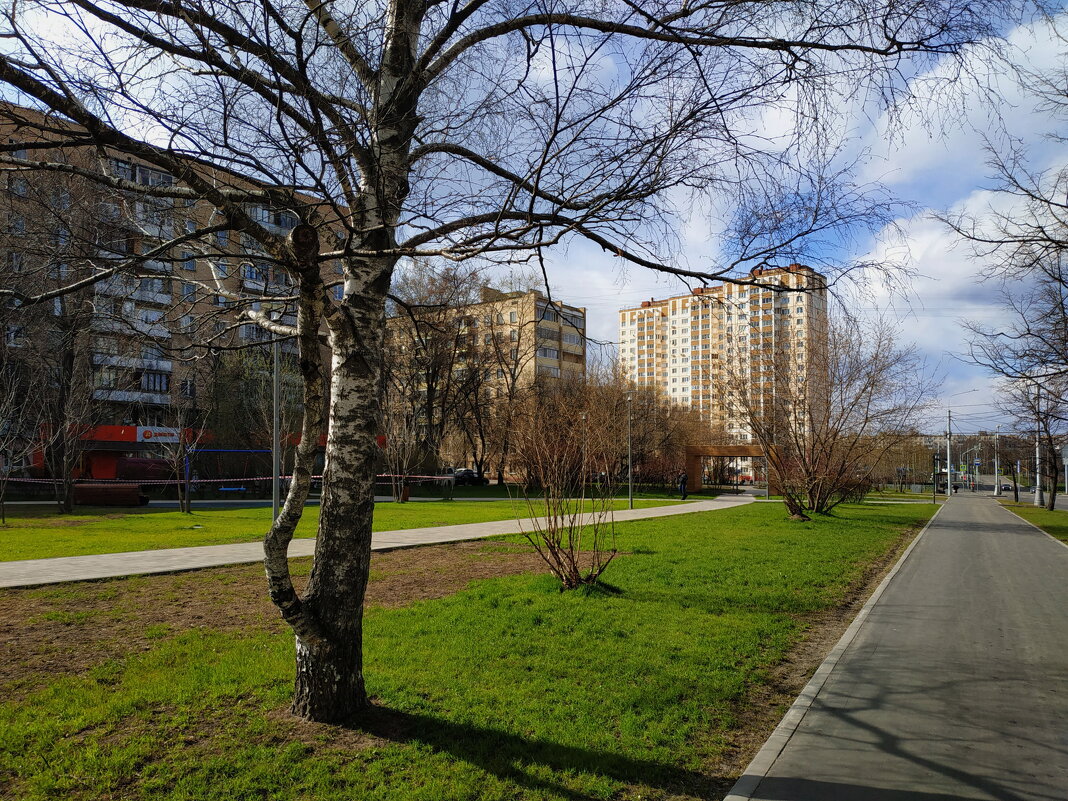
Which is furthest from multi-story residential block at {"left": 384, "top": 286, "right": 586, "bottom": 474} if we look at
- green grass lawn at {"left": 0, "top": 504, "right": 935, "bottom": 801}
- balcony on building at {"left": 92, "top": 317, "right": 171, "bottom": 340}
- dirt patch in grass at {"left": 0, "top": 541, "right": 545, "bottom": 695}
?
balcony on building at {"left": 92, "top": 317, "right": 171, "bottom": 340}

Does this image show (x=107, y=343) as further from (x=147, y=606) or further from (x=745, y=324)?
(x=745, y=324)

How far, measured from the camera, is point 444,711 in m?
4.95

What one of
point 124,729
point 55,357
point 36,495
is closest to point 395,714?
point 124,729

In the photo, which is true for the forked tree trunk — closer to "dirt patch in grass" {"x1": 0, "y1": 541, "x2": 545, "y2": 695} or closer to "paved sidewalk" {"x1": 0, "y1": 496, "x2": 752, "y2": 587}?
"dirt patch in grass" {"x1": 0, "y1": 541, "x2": 545, "y2": 695}

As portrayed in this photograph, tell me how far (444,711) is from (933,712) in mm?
3687

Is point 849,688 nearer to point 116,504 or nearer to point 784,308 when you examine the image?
point 784,308

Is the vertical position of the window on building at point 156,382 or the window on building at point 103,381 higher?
the window on building at point 156,382

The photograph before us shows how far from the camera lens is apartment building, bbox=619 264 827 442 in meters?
4.30

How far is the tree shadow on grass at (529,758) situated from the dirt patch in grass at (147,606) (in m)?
3.29

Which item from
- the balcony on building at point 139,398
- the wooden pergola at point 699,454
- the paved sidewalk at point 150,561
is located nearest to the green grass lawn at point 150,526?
the paved sidewalk at point 150,561

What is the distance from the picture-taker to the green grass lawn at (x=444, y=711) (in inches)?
154

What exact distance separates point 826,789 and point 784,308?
2940mm

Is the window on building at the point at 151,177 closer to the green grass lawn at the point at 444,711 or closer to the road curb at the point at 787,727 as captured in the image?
the green grass lawn at the point at 444,711

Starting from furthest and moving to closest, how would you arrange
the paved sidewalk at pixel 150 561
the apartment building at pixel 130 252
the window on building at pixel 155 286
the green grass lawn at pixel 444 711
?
the paved sidewalk at pixel 150 561 → the window on building at pixel 155 286 → the apartment building at pixel 130 252 → the green grass lawn at pixel 444 711
